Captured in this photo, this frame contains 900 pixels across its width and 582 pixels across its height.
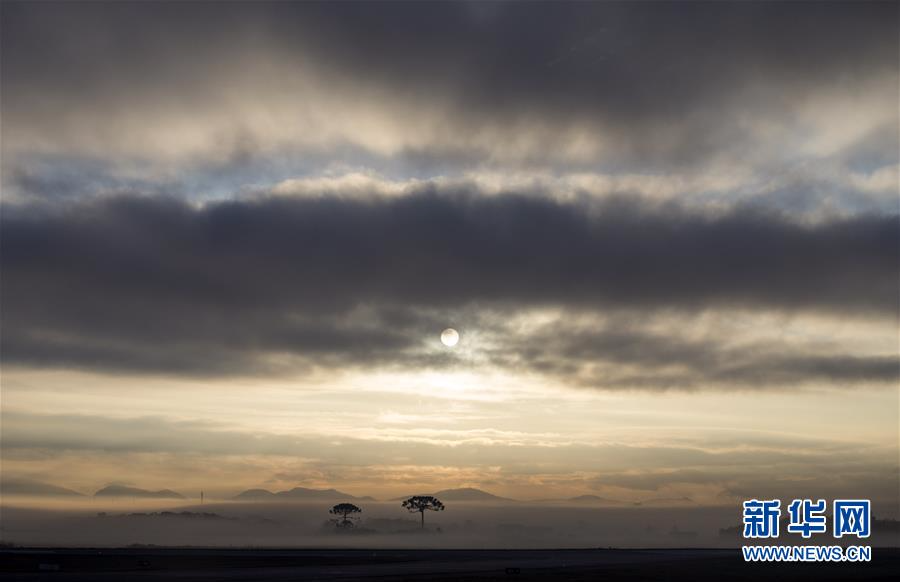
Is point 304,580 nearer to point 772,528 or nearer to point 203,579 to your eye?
point 203,579

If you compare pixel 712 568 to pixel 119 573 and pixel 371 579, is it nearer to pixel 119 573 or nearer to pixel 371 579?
pixel 371 579

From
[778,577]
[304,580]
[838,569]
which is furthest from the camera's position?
[838,569]

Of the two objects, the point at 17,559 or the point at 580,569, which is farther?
the point at 17,559

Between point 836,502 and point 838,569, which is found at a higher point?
point 836,502

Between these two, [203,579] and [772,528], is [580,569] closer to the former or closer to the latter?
[772,528]

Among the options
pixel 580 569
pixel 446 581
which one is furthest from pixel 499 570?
pixel 446 581

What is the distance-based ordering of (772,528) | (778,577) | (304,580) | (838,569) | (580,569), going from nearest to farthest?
(304,580), (772,528), (778,577), (580,569), (838,569)

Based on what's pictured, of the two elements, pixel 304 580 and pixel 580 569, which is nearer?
pixel 304 580

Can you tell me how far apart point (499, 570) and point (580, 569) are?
46.5ft

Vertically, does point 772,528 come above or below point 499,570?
above

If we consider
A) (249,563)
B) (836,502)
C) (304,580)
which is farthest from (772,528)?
(249,563)

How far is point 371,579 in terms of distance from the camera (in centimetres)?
10588

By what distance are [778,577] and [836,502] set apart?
23254 mm

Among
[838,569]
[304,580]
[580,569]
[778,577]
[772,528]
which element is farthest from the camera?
[838,569]
